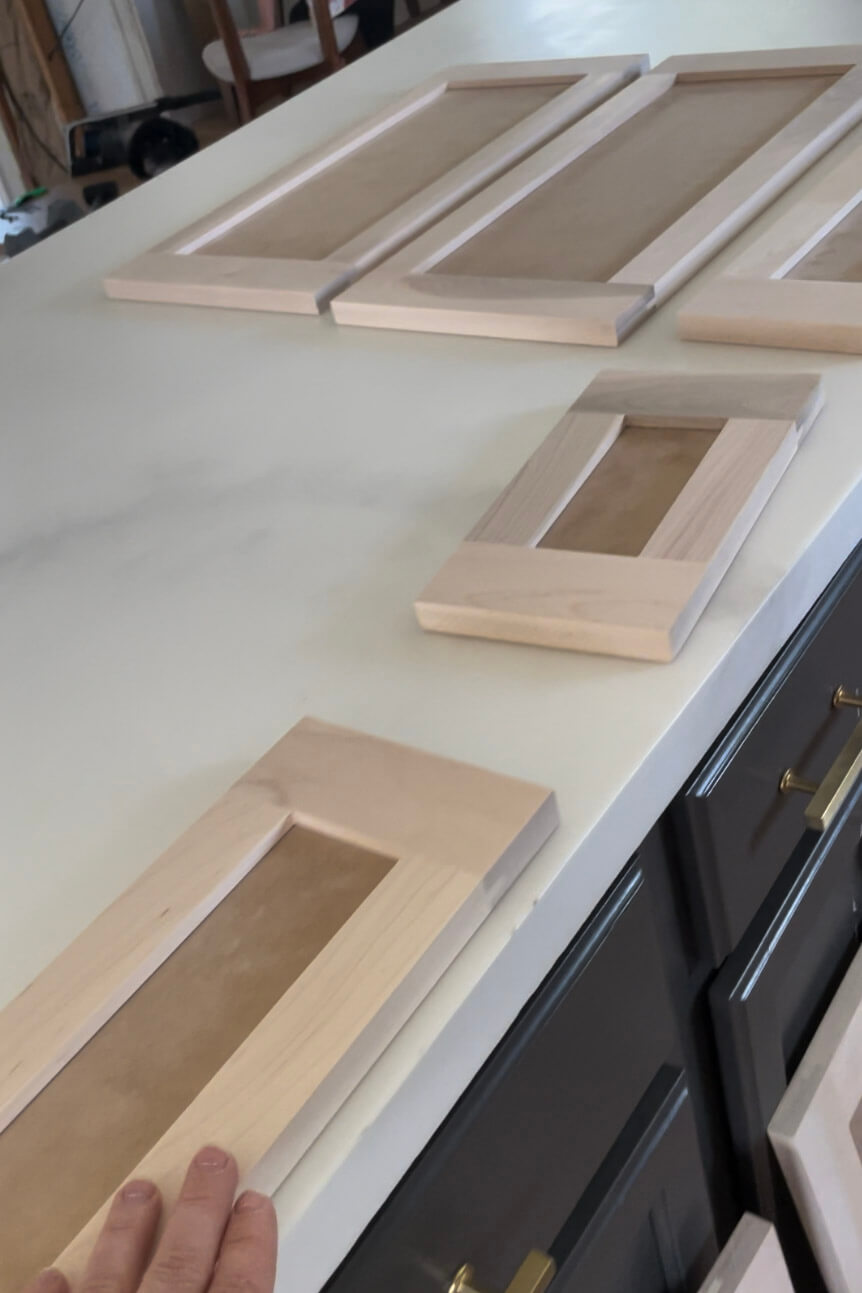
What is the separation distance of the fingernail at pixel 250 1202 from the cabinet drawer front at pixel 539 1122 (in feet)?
0.29

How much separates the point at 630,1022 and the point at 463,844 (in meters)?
0.18

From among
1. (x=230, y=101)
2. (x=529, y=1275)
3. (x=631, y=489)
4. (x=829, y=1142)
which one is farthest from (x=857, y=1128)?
(x=230, y=101)

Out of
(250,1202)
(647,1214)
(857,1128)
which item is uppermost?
(250,1202)

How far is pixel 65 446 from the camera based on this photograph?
882 mm

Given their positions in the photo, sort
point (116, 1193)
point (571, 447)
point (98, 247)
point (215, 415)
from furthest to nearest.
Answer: point (98, 247), point (215, 415), point (571, 447), point (116, 1193)

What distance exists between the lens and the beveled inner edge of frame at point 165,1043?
1.31ft

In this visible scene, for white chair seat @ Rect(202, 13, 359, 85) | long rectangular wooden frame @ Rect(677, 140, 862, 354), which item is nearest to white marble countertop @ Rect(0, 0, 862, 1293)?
long rectangular wooden frame @ Rect(677, 140, 862, 354)

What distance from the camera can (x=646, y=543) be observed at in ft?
1.94

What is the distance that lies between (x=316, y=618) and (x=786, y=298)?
0.37 m

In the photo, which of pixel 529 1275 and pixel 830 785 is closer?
pixel 529 1275

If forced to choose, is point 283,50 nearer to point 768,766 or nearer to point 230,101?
point 230,101

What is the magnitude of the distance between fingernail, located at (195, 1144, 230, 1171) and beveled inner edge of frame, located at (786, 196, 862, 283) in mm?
632

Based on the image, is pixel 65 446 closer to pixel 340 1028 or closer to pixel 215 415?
pixel 215 415

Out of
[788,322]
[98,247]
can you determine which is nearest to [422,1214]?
[788,322]
